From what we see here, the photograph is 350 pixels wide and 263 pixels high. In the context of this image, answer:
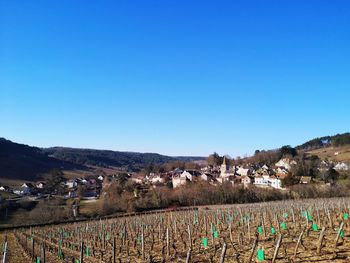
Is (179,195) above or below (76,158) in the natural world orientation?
below

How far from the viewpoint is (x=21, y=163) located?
419 ft

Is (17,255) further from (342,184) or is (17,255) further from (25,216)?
(342,184)

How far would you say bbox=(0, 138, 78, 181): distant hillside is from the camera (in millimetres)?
113625

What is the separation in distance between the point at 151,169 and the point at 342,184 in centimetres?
7355

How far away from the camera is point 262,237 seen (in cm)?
1962

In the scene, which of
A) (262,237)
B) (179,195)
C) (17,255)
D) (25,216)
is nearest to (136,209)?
(179,195)

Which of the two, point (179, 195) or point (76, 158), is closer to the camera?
point (179, 195)

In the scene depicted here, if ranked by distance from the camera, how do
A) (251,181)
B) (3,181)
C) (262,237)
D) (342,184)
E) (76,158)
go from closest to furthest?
(262,237)
(342,184)
(251,181)
(3,181)
(76,158)

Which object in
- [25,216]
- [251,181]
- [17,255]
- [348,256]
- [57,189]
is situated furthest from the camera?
[57,189]

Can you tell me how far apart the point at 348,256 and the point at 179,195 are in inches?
2072

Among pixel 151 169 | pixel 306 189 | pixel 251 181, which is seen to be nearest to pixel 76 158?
pixel 151 169

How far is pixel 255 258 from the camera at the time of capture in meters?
14.1

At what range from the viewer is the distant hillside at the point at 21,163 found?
11362 cm

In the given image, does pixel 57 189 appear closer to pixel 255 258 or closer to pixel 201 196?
pixel 201 196
